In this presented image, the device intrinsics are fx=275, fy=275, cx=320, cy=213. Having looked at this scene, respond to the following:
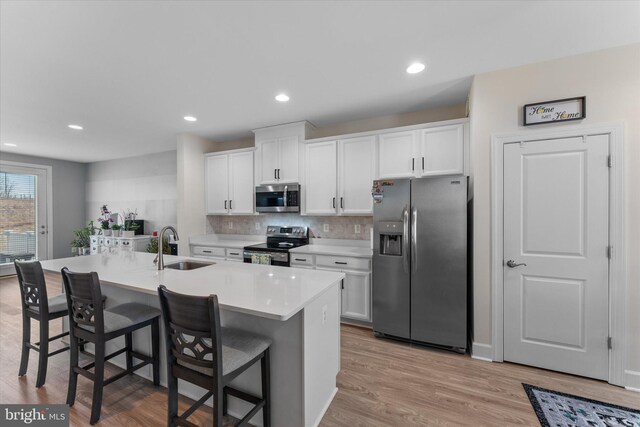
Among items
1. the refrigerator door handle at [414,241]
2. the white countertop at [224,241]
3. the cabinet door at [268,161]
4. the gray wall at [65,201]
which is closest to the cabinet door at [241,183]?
the cabinet door at [268,161]

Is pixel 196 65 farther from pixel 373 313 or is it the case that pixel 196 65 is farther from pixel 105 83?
pixel 373 313

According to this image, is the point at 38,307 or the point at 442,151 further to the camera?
the point at 442,151

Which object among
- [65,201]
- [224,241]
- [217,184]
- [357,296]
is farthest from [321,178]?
[65,201]

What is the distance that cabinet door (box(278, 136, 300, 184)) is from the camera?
3883 mm

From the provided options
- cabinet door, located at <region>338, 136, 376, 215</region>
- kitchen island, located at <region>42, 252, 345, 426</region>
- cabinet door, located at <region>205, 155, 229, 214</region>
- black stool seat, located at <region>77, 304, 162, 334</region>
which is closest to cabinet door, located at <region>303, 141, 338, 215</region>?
cabinet door, located at <region>338, 136, 376, 215</region>

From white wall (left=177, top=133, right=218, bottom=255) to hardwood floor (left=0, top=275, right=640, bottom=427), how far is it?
2089mm

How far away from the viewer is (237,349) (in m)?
1.49

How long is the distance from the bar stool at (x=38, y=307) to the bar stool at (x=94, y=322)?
358 millimetres

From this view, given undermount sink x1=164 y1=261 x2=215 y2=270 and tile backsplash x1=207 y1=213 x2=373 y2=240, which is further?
tile backsplash x1=207 y1=213 x2=373 y2=240

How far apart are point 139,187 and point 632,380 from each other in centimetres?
760

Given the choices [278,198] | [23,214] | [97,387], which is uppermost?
[278,198]

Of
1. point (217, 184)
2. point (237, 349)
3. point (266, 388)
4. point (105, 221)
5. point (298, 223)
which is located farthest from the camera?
point (105, 221)

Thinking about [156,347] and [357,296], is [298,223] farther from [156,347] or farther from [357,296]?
[156,347]

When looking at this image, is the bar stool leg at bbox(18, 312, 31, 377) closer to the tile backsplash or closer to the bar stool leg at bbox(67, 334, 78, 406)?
the bar stool leg at bbox(67, 334, 78, 406)
